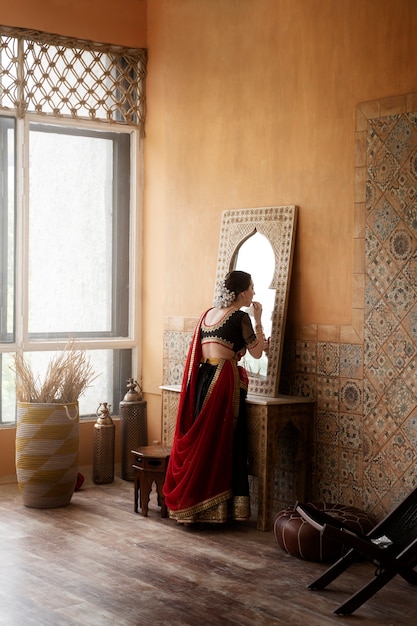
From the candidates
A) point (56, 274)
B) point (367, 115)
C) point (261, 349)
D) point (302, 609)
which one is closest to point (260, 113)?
point (367, 115)

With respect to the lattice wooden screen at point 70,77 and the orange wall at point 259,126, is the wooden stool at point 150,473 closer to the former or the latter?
the orange wall at point 259,126

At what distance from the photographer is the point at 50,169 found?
26.6ft

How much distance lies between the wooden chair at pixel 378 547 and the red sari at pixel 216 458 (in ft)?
4.11

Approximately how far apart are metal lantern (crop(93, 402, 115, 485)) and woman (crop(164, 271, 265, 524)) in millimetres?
1364

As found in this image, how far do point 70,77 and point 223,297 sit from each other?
2.67 metres

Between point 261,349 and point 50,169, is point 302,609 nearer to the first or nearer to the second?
point 261,349

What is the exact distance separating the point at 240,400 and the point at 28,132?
117 inches

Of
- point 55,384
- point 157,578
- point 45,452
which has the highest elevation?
point 55,384

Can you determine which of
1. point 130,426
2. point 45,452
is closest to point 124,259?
point 130,426

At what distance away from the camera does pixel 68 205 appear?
8.20 meters

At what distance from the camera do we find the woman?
6.41 meters

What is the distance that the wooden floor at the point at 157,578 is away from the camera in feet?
15.6

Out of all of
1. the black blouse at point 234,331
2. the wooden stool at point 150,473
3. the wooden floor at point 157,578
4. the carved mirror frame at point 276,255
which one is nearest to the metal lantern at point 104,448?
the wooden floor at point 157,578

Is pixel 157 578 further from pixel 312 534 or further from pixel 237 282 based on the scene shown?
pixel 237 282
